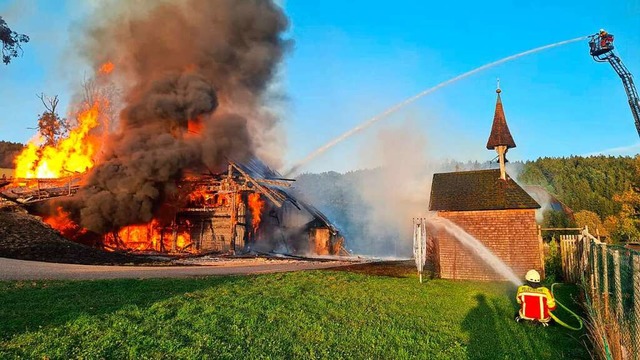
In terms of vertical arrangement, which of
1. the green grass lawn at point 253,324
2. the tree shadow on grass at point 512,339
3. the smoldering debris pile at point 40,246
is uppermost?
the smoldering debris pile at point 40,246

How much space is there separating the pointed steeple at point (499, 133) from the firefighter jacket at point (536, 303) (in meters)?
15.7

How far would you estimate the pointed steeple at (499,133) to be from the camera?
74.9 ft

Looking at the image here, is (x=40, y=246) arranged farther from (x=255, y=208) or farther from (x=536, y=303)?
(x=536, y=303)

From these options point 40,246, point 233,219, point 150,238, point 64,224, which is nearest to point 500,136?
point 233,219

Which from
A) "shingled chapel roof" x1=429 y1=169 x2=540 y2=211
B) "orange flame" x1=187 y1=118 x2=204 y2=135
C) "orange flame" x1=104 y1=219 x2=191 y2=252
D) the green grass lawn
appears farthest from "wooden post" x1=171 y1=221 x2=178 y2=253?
"shingled chapel roof" x1=429 y1=169 x2=540 y2=211

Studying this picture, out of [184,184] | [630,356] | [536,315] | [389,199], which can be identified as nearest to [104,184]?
[184,184]

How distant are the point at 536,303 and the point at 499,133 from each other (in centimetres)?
1631

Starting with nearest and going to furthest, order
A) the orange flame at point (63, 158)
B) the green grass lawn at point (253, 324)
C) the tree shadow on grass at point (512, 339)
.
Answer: the green grass lawn at point (253, 324) → the tree shadow on grass at point (512, 339) → the orange flame at point (63, 158)

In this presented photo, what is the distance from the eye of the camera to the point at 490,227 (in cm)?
1909

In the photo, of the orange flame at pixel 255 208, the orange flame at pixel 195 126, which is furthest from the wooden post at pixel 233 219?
the orange flame at pixel 195 126

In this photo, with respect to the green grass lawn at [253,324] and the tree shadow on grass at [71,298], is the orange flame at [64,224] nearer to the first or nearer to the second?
the tree shadow on grass at [71,298]

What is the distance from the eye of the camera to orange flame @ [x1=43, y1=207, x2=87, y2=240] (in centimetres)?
2716

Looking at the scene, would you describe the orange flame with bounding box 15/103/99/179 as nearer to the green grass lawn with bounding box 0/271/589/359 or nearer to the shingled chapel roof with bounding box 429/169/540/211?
the green grass lawn with bounding box 0/271/589/359

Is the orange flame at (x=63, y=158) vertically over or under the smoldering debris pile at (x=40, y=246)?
over
